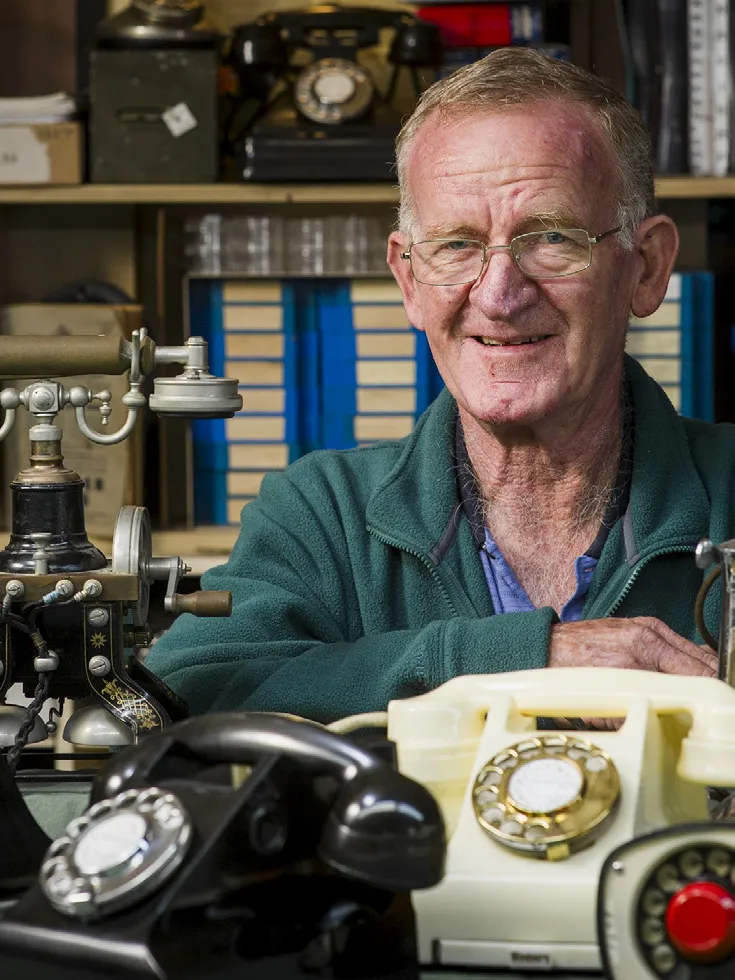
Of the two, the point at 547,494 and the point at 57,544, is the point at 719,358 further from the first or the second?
the point at 57,544

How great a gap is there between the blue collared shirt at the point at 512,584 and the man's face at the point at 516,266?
0.14 metres

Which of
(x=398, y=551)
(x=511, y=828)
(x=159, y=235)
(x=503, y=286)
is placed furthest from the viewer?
(x=159, y=235)

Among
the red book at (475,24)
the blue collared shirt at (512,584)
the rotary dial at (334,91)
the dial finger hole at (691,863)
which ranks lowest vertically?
the dial finger hole at (691,863)

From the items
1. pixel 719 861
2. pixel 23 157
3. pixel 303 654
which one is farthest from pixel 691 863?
pixel 23 157

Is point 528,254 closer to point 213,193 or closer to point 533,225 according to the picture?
point 533,225

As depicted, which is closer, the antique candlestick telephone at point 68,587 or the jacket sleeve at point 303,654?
the antique candlestick telephone at point 68,587

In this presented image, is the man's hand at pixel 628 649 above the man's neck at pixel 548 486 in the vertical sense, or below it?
below

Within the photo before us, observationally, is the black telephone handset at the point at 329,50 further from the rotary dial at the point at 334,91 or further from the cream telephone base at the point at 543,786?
the cream telephone base at the point at 543,786

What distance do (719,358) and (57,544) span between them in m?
1.59

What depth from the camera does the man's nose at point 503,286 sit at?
1405 mm

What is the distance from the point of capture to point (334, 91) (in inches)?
88.7

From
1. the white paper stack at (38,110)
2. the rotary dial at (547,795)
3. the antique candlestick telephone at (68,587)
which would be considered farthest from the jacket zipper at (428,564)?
the white paper stack at (38,110)

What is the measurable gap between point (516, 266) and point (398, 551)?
0.31m

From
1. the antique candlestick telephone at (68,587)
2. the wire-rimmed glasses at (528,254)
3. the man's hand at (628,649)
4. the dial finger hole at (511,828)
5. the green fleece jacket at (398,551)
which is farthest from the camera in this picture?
A: the wire-rimmed glasses at (528,254)
